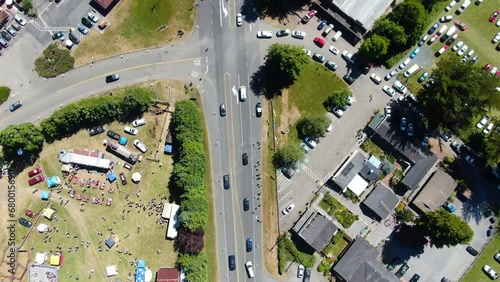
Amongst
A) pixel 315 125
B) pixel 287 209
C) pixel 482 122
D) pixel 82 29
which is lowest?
pixel 287 209

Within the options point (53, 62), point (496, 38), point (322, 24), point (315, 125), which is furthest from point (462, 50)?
point (53, 62)

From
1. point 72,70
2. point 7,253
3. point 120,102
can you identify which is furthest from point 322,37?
point 7,253

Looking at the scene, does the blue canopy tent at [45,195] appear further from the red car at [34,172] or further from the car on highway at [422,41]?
the car on highway at [422,41]

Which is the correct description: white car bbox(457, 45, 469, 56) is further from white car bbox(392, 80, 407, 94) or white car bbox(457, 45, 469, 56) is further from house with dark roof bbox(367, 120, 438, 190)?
house with dark roof bbox(367, 120, 438, 190)

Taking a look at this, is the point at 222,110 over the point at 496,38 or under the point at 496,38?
under

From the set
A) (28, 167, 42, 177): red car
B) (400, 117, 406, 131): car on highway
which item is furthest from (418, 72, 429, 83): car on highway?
(28, 167, 42, 177): red car

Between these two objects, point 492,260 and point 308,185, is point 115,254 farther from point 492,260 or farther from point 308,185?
point 492,260

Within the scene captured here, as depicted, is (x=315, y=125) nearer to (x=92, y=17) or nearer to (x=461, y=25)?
(x=461, y=25)
